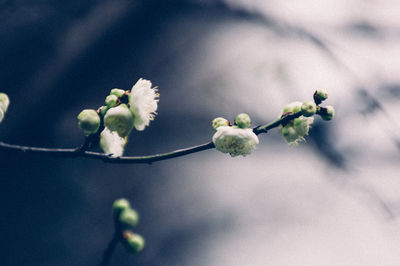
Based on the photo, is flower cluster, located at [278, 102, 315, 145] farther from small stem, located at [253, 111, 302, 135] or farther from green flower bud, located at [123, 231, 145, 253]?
green flower bud, located at [123, 231, 145, 253]

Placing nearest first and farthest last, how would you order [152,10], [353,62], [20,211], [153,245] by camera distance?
[20,211]
[153,245]
[152,10]
[353,62]

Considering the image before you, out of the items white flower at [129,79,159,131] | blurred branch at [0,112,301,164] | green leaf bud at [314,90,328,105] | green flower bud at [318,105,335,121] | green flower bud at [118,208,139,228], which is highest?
green leaf bud at [314,90,328,105]

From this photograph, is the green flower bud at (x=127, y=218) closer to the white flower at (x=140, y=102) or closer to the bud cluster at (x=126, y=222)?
the bud cluster at (x=126, y=222)

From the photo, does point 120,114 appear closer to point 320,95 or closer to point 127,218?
point 127,218

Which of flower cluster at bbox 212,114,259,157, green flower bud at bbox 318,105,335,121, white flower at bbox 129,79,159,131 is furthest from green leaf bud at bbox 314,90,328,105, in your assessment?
white flower at bbox 129,79,159,131

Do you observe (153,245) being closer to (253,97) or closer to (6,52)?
(253,97)

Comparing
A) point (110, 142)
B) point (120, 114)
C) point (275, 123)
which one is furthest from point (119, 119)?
point (275, 123)

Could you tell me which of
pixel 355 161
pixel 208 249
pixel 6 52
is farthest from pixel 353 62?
pixel 6 52
